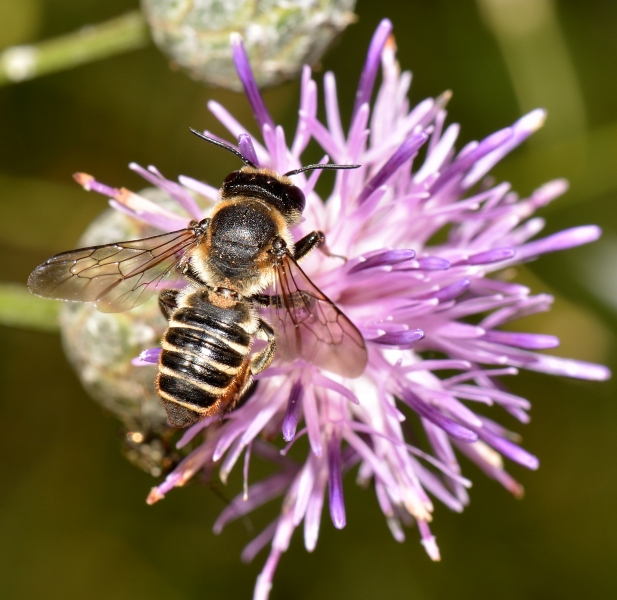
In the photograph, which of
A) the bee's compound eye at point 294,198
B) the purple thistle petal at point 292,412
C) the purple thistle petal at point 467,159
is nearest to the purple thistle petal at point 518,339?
the purple thistle petal at point 467,159

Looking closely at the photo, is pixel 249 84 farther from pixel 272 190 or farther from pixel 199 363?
pixel 199 363

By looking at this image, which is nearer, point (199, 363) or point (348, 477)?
point (199, 363)

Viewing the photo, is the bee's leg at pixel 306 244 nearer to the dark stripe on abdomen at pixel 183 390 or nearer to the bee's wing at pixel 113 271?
the bee's wing at pixel 113 271

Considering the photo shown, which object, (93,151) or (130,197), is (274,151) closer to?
(130,197)

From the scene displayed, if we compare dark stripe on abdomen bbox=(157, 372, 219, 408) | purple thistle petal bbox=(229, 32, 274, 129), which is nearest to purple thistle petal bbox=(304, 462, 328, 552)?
dark stripe on abdomen bbox=(157, 372, 219, 408)

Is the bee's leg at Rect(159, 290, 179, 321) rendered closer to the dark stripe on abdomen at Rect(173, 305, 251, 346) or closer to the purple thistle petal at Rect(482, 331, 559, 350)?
the dark stripe on abdomen at Rect(173, 305, 251, 346)

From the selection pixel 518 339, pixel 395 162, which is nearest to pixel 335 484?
pixel 518 339
